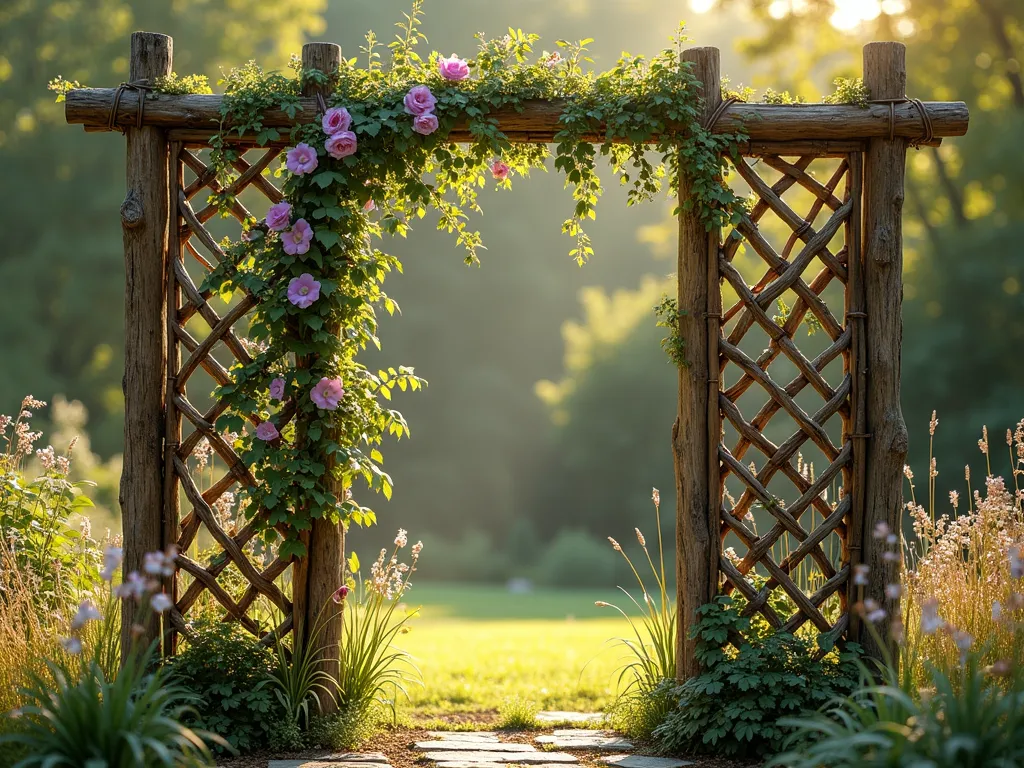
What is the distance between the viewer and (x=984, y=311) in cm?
1405

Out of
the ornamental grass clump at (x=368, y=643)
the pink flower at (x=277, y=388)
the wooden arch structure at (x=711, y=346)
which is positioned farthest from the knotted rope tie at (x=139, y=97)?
the ornamental grass clump at (x=368, y=643)

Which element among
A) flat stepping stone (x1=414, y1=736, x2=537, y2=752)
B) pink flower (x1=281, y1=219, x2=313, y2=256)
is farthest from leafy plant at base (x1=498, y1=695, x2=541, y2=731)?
pink flower (x1=281, y1=219, x2=313, y2=256)

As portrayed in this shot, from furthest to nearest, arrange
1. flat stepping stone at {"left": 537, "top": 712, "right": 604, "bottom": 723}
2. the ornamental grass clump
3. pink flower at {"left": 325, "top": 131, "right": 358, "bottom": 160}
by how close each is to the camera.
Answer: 1. flat stepping stone at {"left": 537, "top": 712, "right": 604, "bottom": 723}
2. the ornamental grass clump
3. pink flower at {"left": 325, "top": 131, "right": 358, "bottom": 160}

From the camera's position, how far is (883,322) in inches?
168

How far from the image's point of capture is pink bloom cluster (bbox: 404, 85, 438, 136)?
4.06 metres

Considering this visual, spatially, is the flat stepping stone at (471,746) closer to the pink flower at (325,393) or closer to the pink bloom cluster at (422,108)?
the pink flower at (325,393)

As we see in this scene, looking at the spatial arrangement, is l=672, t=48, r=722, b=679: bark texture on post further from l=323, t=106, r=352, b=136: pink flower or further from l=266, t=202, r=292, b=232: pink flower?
l=266, t=202, r=292, b=232: pink flower

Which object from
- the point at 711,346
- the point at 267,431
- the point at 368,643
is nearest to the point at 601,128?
the point at 711,346

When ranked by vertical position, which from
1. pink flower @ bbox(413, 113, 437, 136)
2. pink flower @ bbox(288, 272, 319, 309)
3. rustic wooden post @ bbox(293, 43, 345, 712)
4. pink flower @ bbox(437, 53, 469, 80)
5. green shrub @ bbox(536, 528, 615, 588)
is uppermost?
pink flower @ bbox(437, 53, 469, 80)

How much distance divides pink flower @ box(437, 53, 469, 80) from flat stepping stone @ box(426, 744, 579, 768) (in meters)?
2.71

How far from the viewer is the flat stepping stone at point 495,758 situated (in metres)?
3.79

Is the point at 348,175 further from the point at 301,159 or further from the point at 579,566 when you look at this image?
the point at 579,566

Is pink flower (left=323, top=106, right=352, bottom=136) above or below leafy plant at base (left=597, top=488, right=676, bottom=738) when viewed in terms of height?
above

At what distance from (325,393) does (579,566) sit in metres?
15.2
